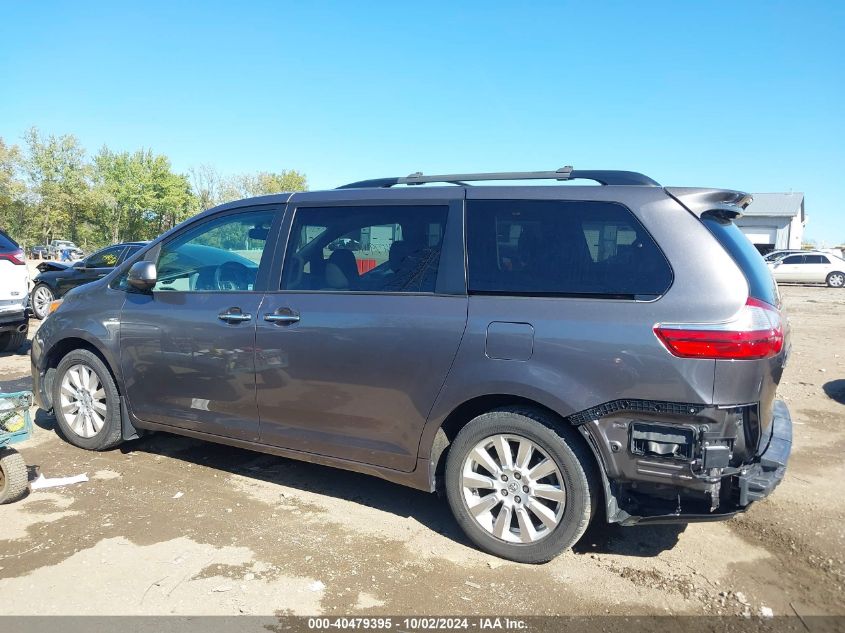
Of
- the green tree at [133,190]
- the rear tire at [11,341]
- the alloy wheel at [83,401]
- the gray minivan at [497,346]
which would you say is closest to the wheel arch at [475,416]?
the gray minivan at [497,346]

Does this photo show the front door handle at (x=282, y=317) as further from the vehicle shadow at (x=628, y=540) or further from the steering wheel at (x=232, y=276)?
the vehicle shadow at (x=628, y=540)

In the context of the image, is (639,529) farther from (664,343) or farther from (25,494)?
(25,494)

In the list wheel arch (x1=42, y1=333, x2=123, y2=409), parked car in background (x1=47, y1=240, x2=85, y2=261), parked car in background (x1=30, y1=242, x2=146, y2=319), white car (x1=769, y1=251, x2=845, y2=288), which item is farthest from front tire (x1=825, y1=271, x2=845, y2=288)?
parked car in background (x1=47, y1=240, x2=85, y2=261)

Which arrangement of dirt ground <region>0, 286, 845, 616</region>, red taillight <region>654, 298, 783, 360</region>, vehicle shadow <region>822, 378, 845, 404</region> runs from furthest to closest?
1. vehicle shadow <region>822, 378, 845, 404</region>
2. dirt ground <region>0, 286, 845, 616</region>
3. red taillight <region>654, 298, 783, 360</region>

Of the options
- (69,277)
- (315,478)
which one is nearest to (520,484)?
(315,478)

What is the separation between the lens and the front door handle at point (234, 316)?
4008mm

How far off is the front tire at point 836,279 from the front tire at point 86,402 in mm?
29645

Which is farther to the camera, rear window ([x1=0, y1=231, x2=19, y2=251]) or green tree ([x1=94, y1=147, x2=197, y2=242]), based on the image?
green tree ([x1=94, y1=147, x2=197, y2=242])

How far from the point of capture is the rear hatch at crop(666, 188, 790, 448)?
284 centimetres

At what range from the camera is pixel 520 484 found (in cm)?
327

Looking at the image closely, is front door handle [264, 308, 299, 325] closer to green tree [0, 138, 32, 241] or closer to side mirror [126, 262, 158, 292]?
side mirror [126, 262, 158, 292]

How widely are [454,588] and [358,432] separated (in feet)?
3.42

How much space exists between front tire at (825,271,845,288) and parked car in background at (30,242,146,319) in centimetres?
2713

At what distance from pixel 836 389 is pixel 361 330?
20.2ft
